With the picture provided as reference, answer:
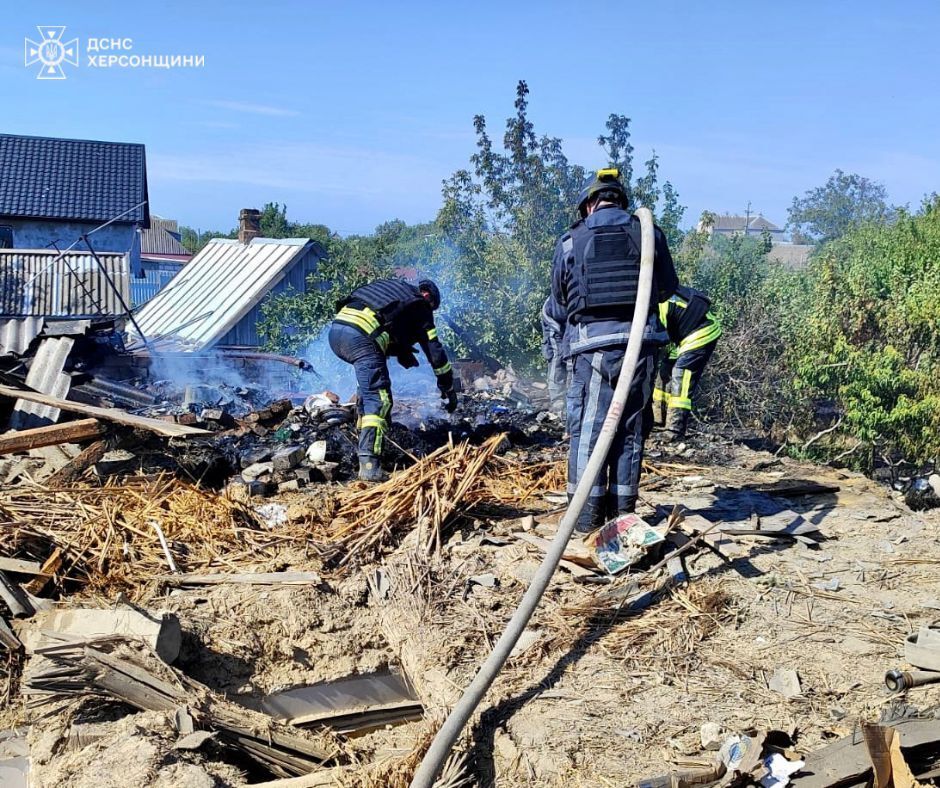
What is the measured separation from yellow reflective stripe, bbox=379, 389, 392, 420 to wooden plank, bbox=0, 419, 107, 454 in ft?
7.17

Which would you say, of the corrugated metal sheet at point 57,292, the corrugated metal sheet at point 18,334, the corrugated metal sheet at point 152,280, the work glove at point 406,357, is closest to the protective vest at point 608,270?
the work glove at point 406,357

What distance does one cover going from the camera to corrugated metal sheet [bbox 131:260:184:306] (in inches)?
1081

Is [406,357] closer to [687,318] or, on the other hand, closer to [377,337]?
[377,337]

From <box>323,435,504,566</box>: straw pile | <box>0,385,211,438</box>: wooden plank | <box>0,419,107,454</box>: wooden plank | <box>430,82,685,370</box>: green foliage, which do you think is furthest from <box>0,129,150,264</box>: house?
<box>323,435,504,566</box>: straw pile

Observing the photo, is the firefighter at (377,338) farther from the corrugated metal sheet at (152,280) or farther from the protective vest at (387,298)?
the corrugated metal sheet at (152,280)

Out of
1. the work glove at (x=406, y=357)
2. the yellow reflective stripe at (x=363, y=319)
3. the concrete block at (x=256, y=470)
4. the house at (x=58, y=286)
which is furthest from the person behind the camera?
the house at (x=58, y=286)

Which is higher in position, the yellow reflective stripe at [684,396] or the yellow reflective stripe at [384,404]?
the yellow reflective stripe at [684,396]

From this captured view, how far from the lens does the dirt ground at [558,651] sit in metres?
3.37

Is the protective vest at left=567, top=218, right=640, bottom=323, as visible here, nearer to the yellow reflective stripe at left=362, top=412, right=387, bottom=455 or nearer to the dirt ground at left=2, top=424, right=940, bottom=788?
the dirt ground at left=2, top=424, right=940, bottom=788

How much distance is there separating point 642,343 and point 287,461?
348 centimetres

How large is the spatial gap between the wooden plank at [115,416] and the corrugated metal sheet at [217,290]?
25.0 ft

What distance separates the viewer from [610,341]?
5172 mm

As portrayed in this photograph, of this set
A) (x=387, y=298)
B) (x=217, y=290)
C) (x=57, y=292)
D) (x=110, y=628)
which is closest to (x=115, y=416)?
(x=387, y=298)

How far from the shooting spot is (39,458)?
22.6 ft
